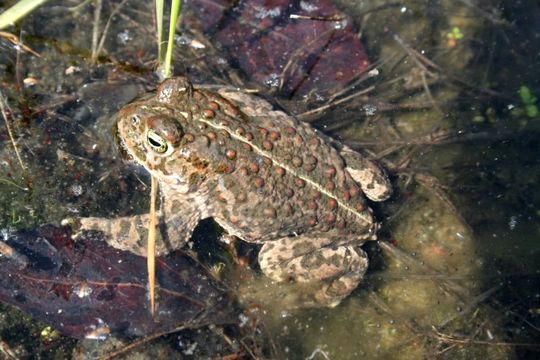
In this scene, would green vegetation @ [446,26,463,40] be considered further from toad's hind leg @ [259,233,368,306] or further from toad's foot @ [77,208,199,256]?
toad's foot @ [77,208,199,256]

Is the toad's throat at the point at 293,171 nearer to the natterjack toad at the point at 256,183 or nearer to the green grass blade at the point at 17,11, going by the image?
the natterjack toad at the point at 256,183

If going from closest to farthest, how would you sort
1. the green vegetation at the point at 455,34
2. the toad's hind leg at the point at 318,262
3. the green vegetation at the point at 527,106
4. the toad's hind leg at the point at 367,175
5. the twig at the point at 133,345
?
the twig at the point at 133,345, the toad's hind leg at the point at 318,262, the toad's hind leg at the point at 367,175, the green vegetation at the point at 527,106, the green vegetation at the point at 455,34

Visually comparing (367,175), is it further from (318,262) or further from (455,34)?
(455,34)

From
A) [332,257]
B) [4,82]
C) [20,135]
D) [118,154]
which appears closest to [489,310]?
[332,257]

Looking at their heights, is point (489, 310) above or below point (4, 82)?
below

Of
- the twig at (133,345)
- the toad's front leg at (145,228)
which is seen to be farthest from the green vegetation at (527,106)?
the twig at (133,345)

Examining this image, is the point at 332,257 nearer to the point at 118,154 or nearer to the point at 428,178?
the point at 428,178
